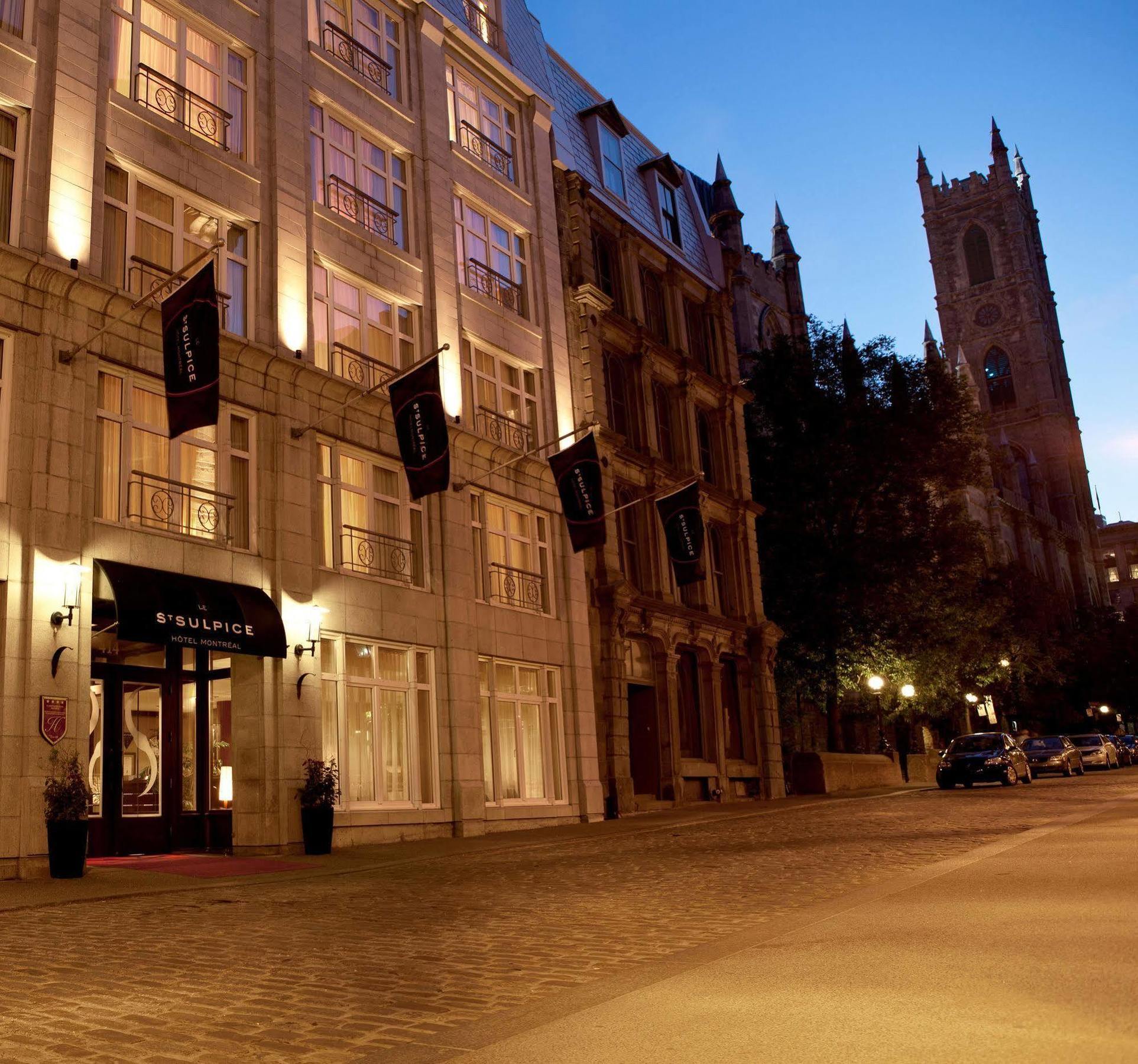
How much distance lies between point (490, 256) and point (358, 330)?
5824 millimetres

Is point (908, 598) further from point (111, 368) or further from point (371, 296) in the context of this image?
point (111, 368)

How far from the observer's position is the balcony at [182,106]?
20.2m

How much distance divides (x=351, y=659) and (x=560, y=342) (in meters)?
11.5

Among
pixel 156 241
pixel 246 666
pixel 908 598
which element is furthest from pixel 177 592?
pixel 908 598

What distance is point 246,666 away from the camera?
65.3ft

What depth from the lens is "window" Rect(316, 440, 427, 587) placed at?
22.1m

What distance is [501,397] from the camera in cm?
2809

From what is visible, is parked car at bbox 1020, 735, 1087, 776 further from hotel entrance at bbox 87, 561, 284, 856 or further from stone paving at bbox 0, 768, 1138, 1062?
hotel entrance at bbox 87, 561, 284, 856

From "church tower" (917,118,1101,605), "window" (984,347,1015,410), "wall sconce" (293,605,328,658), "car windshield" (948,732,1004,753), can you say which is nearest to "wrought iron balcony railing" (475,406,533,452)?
"wall sconce" (293,605,328,658)

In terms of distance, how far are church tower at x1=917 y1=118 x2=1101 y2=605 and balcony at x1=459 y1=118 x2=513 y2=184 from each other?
104062 mm

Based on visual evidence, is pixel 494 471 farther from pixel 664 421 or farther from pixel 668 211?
pixel 668 211

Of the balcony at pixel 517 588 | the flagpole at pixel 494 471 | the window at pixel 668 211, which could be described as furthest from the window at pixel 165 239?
the window at pixel 668 211

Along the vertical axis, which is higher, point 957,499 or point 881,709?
point 957,499

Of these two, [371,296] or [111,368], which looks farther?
[371,296]
